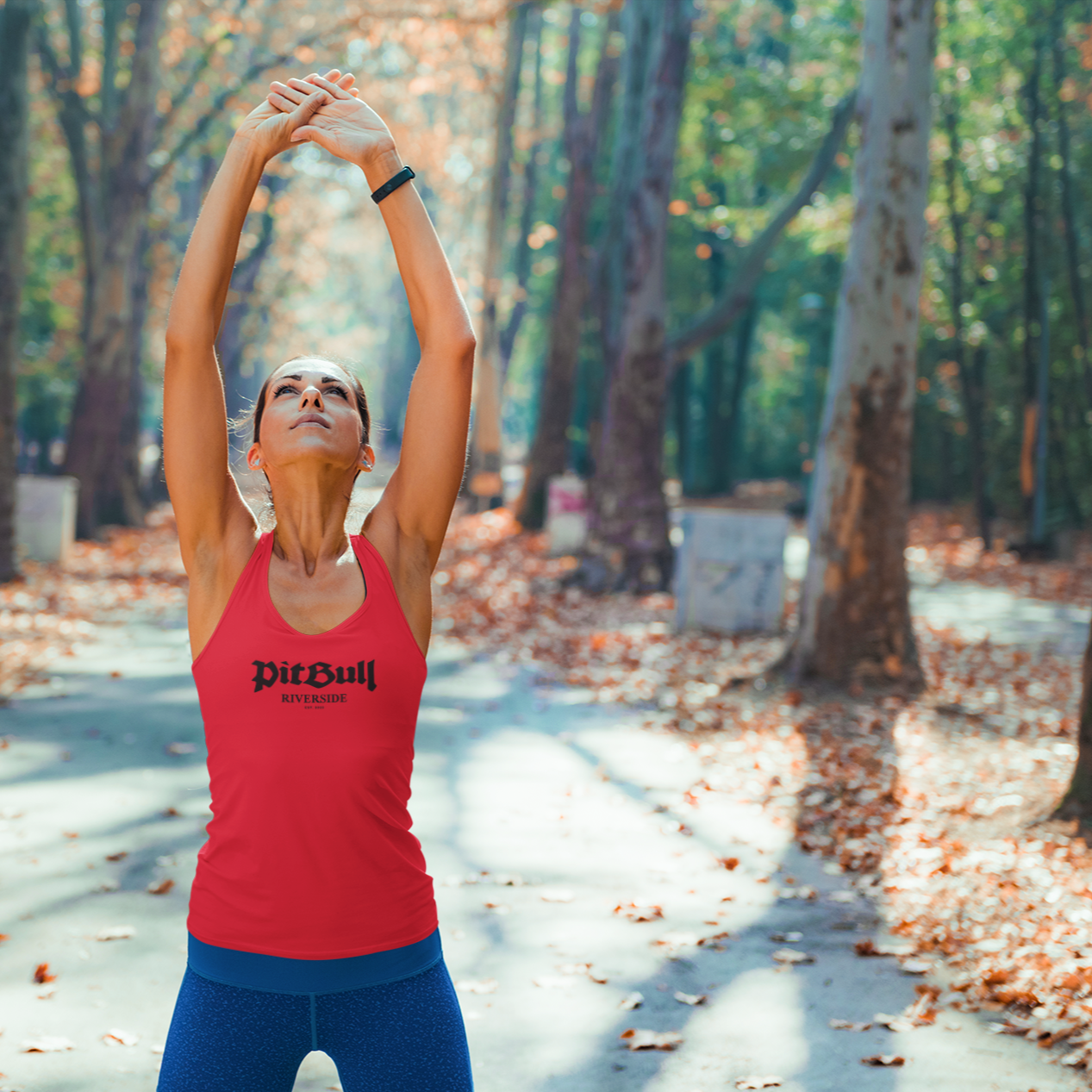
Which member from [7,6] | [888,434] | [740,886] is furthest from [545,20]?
[740,886]

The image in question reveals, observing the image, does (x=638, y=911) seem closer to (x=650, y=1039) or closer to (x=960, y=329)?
(x=650, y=1039)

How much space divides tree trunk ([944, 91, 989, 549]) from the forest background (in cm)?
11

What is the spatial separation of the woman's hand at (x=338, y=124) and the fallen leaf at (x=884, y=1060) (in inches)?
128

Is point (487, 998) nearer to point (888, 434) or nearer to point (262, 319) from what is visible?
point (888, 434)

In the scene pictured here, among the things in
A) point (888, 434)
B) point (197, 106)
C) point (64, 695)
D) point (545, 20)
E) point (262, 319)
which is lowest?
point (64, 695)

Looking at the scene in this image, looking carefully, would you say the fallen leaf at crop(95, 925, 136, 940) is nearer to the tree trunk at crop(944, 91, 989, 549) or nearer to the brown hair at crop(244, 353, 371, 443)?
the brown hair at crop(244, 353, 371, 443)

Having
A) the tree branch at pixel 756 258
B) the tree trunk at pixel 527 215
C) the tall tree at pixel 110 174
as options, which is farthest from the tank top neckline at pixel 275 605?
the tree trunk at pixel 527 215

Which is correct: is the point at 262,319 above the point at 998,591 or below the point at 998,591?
above

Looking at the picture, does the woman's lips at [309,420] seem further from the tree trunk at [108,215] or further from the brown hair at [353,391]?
the tree trunk at [108,215]

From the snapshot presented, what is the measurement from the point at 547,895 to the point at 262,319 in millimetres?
33687

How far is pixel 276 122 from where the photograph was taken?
8.18 ft

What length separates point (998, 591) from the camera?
17.8 metres

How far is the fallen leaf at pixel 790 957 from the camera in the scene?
16.3 ft

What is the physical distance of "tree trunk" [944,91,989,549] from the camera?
768 inches
